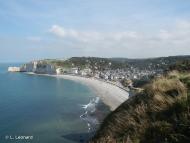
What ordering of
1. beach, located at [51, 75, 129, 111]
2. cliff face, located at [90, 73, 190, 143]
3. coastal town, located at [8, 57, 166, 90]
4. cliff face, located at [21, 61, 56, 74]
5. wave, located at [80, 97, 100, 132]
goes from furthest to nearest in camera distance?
cliff face, located at [21, 61, 56, 74] < coastal town, located at [8, 57, 166, 90] < beach, located at [51, 75, 129, 111] < wave, located at [80, 97, 100, 132] < cliff face, located at [90, 73, 190, 143]

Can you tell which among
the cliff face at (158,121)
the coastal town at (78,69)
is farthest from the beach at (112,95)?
the coastal town at (78,69)

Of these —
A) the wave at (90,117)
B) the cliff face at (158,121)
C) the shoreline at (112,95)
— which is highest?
the cliff face at (158,121)

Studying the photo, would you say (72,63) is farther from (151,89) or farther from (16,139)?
(151,89)

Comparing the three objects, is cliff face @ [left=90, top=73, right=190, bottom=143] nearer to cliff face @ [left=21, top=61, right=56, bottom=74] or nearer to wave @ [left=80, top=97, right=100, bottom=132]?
wave @ [left=80, top=97, right=100, bottom=132]

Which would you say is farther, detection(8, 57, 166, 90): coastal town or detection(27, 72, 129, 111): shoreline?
detection(8, 57, 166, 90): coastal town

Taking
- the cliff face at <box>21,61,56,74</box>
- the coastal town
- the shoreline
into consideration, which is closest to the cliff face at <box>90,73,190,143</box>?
the shoreline

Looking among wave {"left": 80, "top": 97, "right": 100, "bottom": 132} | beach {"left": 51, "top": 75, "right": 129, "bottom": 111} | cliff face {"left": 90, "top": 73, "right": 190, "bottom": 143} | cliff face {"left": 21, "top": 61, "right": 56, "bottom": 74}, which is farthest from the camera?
cliff face {"left": 21, "top": 61, "right": 56, "bottom": 74}

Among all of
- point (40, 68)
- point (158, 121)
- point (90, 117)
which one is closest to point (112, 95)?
point (90, 117)

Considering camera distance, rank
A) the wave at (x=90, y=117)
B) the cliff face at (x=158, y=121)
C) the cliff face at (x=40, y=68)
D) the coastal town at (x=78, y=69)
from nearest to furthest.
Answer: the cliff face at (x=158, y=121)
the wave at (x=90, y=117)
the coastal town at (x=78, y=69)
the cliff face at (x=40, y=68)

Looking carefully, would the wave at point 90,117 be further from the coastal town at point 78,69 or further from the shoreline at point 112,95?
the coastal town at point 78,69

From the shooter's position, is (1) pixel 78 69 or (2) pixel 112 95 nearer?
(2) pixel 112 95

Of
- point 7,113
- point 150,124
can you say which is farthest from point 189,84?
point 7,113

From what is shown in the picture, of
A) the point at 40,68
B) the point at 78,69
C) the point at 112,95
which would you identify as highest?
the point at 78,69

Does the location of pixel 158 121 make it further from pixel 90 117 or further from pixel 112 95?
pixel 112 95
